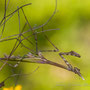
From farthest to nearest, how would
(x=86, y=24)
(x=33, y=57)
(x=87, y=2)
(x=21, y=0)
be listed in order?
(x=86, y=24) → (x=87, y=2) → (x=21, y=0) → (x=33, y=57)

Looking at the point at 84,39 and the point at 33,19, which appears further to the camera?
the point at 84,39

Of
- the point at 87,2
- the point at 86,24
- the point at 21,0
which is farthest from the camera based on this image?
the point at 86,24

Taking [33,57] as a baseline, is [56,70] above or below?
below

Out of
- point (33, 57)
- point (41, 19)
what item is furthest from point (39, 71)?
point (33, 57)

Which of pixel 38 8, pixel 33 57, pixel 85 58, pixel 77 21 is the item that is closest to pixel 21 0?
pixel 38 8

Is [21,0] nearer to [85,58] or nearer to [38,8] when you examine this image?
[38,8]

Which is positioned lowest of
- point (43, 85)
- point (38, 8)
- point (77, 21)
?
point (43, 85)

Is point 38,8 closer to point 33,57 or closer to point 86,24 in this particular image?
point 86,24
